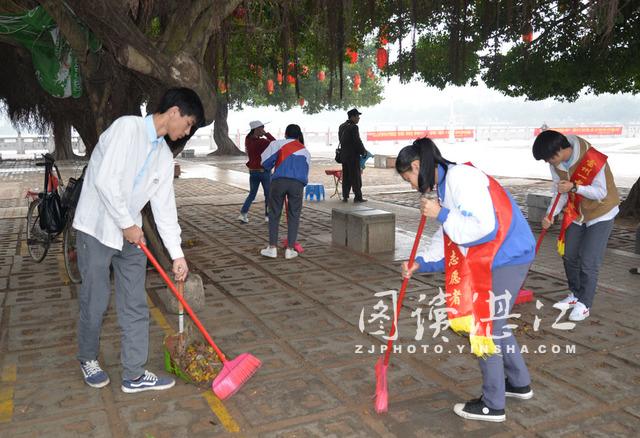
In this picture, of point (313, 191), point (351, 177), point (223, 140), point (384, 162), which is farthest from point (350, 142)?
point (223, 140)

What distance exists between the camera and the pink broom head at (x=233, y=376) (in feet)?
11.9

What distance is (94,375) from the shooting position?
3.81 meters

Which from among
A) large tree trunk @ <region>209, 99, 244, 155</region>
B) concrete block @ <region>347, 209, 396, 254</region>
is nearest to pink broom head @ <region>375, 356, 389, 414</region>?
concrete block @ <region>347, 209, 396, 254</region>

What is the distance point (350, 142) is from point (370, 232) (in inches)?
190

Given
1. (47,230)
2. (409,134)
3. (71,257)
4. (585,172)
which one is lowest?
(71,257)

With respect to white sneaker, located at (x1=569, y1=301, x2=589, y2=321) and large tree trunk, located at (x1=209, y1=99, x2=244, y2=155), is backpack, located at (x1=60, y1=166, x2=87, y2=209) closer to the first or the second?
white sneaker, located at (x1=569, y1=301, x2=589, y2=321)

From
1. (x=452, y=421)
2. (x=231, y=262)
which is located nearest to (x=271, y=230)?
(x=231, y=262)

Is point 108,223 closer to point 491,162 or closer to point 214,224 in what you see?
point 214,224

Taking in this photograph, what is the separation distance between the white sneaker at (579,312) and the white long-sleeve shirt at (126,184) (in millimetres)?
3279

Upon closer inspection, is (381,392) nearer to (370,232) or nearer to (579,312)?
(579,312)

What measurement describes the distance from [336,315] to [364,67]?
1194 inches

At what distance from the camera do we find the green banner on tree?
6.12 metres

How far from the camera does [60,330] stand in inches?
191

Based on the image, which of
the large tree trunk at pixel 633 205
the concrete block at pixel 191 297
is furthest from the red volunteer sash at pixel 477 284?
the large tree trunk at pixel 633 205
